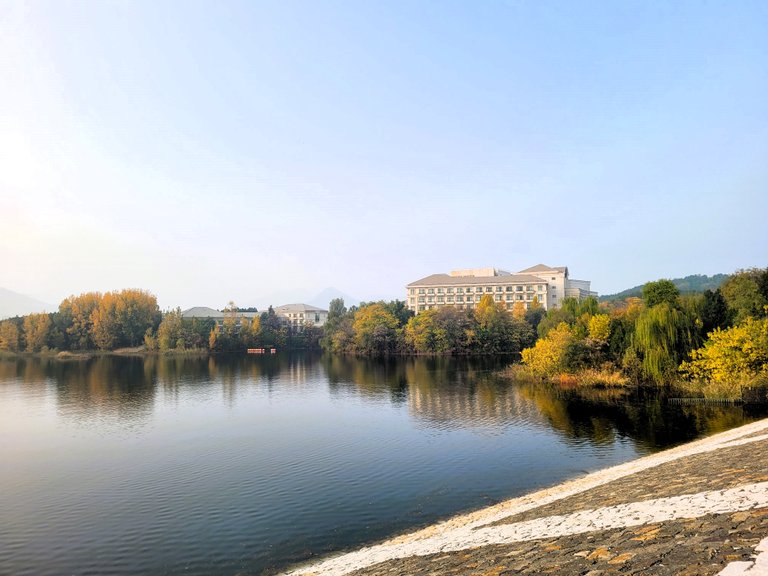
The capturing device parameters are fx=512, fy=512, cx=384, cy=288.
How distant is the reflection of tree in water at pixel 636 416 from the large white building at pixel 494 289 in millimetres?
79969

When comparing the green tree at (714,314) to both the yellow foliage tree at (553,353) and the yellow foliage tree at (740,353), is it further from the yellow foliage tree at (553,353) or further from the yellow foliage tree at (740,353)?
the yellow foliage tree at (553,353)

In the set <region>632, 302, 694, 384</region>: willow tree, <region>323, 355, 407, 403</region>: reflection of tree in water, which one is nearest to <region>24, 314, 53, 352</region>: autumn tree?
<region>323, 355, 407, 403</region>: reflection of tree in water

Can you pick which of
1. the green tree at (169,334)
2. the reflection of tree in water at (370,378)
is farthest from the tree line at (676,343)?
the green tree at (169,334)

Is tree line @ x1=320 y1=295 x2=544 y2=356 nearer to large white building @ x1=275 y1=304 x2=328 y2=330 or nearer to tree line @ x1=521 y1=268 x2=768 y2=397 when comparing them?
tree line @ x1=521 y1=268 x2=768 y2=397

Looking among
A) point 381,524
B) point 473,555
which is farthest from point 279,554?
point 473,555

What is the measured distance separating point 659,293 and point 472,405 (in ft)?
63.0

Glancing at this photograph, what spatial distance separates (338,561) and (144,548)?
5671 millimetres

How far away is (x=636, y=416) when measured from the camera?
29.3 m

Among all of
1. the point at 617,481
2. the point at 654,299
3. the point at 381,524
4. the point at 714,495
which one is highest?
the point at 654,299

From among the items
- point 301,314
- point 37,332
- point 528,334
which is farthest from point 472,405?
point 301,314

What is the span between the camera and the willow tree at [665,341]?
121ft

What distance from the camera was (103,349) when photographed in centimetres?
10212

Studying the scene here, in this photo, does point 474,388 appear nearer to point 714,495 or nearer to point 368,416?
point 368,416

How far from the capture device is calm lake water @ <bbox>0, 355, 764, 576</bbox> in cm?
1391
